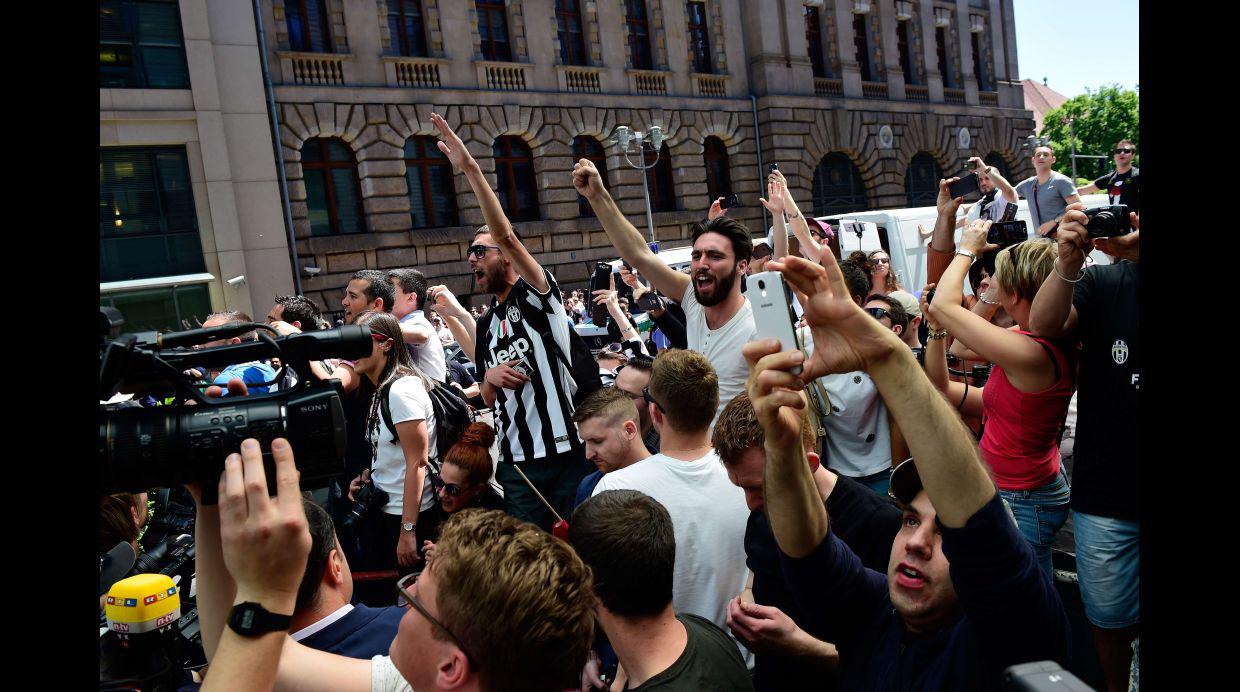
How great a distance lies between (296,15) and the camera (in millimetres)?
16953

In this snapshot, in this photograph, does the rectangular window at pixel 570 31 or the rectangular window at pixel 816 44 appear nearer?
the rectangular window at pixel 570 31

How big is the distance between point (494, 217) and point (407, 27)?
54.1ft

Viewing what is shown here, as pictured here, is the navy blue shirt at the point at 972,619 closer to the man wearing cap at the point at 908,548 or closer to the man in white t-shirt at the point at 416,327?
the man wearing cap at the point at 908,548

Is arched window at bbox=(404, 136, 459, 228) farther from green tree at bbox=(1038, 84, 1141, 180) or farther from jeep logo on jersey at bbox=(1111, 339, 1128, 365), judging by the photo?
green tree at bbox=(1038, 84, 1141, 180)

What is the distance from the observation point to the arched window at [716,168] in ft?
74.5

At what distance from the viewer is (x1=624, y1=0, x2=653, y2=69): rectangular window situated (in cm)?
2133

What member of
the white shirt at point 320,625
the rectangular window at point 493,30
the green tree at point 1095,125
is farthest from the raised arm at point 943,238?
the green tree at point 1095,125

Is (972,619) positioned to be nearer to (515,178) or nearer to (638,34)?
(515,178)

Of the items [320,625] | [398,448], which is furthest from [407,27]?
[320,625]

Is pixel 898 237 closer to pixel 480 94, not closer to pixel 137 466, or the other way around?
pixel 480 94

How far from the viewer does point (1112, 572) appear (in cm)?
276

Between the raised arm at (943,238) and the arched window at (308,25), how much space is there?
53.0ft

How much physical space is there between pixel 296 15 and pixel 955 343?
17.0 meters

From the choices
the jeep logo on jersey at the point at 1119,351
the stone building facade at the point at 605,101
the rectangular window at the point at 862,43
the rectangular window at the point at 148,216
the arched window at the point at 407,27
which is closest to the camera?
the jeep logo on jersey at the point at 1119,351
